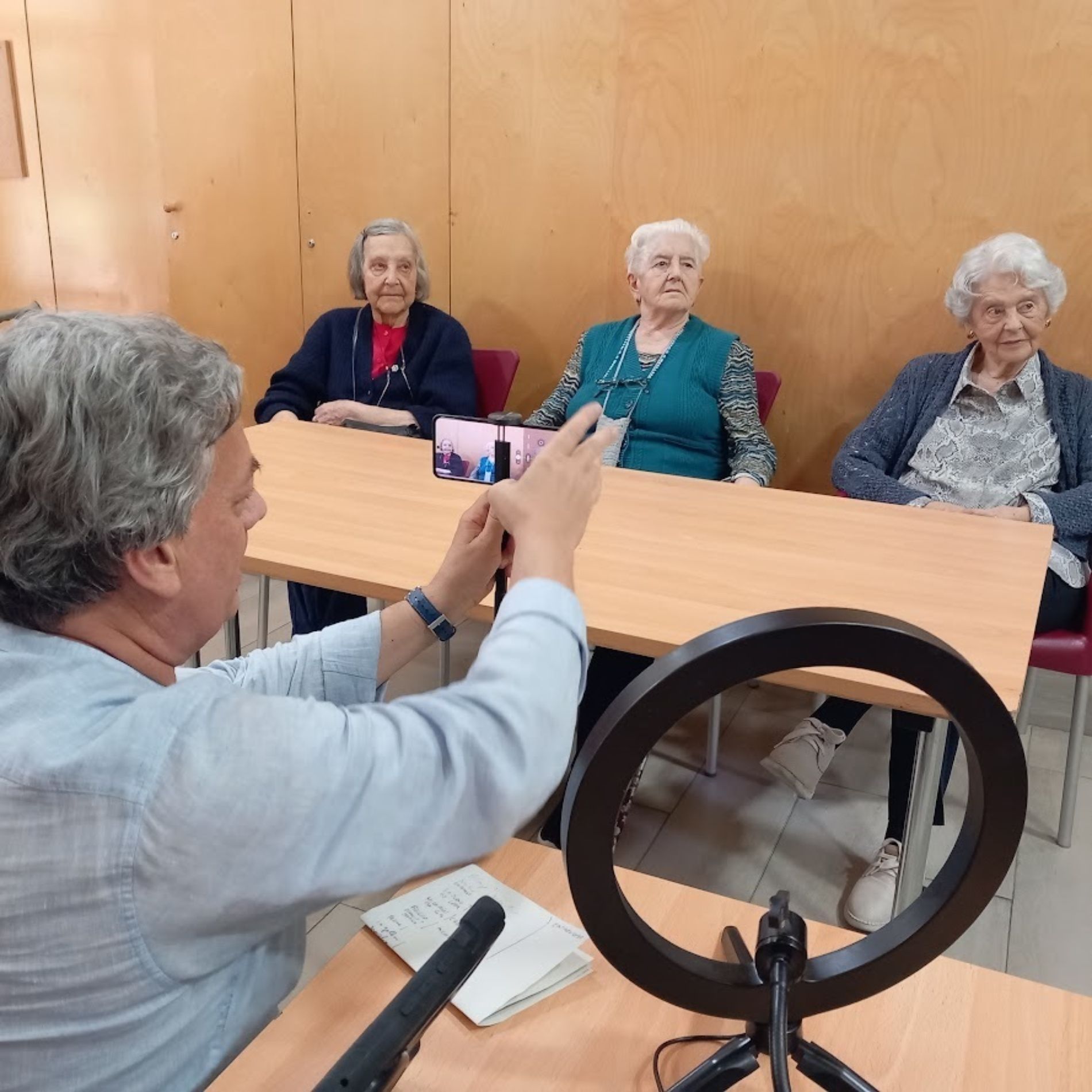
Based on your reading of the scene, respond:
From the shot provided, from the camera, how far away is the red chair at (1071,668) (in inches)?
82.0

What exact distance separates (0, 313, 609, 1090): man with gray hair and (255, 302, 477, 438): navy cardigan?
2.30 meters

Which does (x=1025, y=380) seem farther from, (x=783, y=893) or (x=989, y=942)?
(x=783, y=893)

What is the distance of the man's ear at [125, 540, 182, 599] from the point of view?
2.27 ft

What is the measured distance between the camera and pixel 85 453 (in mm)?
650

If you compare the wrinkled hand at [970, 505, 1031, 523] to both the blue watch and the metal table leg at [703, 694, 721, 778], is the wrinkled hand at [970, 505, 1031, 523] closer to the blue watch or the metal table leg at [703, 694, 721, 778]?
the metal table leg at [703, 694, 721, 778]

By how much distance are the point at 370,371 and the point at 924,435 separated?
158 cm

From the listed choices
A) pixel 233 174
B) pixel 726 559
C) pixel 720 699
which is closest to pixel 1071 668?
pixel 720 699

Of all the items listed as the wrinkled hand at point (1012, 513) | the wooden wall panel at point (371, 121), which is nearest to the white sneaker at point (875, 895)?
the wrinkled hand at point (1012, 513)

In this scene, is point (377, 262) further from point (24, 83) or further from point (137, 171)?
point (24, 83)

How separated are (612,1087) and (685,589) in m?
0.88

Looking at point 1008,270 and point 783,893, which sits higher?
point 1008,270

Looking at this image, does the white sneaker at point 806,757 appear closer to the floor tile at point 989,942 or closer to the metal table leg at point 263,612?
the floor tile at point 989,942

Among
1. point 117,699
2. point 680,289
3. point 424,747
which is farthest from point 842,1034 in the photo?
point 680,289

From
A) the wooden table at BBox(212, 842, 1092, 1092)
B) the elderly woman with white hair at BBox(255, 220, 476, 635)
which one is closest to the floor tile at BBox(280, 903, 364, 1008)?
the wooden table at BBox(212, 842, 1092, 1092)
